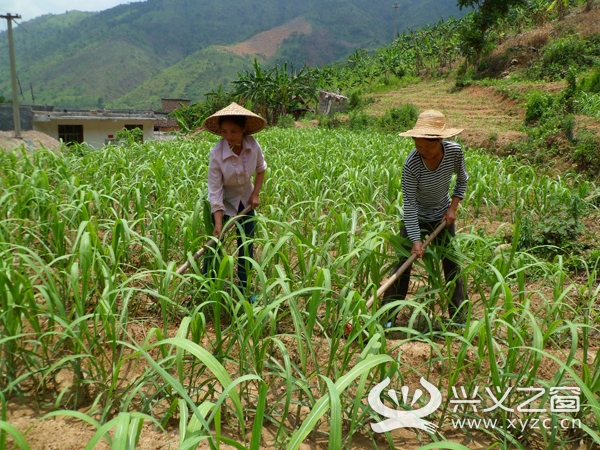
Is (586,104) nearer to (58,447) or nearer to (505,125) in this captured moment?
(505,125)

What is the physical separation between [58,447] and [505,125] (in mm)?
11801

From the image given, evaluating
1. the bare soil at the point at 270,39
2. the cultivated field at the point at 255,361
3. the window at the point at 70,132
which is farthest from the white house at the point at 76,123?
the bare soil at the point at 270,39

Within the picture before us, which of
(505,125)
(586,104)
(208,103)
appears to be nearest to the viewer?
(586,104)

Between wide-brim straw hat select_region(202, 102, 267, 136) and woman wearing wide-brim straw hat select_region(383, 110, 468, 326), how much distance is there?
2.94ft

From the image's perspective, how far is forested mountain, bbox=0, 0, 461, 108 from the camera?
69.4 m

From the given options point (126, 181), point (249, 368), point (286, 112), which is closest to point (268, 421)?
point (249, 368)

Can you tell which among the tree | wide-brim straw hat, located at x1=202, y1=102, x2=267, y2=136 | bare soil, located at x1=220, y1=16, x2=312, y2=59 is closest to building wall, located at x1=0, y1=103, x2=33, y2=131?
wide-brim straw hat, located at x1=202, y1=102, x2=267, y2=136

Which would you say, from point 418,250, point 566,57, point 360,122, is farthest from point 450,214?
point 566,57

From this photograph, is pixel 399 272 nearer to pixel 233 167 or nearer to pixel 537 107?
pixel 233 167

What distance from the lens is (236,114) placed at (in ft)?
8.61

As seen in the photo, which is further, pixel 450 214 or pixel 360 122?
pixel 360 122

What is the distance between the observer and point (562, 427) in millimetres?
1765

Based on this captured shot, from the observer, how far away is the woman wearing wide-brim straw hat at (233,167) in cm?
270

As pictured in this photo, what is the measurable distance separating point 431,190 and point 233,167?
1.15 m
